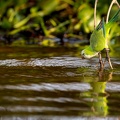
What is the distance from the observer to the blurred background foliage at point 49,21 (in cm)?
418

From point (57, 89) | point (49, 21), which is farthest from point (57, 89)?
point (49, 21)

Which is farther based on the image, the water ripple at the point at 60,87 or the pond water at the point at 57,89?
the water ripple at the point at 60,87

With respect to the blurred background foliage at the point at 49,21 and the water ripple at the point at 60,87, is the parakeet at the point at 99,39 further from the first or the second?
the blurred background foliage at the point at 49,21

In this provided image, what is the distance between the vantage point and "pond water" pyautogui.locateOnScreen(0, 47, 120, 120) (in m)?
1.53

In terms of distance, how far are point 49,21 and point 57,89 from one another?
2605 millimetres

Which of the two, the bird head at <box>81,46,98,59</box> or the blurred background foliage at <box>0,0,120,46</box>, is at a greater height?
the blurred background foliage at <box>0,0,120,46</box>

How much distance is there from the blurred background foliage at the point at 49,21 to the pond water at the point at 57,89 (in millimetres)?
1370

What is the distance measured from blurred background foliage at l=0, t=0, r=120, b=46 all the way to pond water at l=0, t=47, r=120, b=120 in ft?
4.49

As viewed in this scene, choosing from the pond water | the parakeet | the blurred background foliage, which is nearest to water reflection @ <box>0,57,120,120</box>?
the pond water

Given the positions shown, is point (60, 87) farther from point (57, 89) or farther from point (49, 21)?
point (49, 21)

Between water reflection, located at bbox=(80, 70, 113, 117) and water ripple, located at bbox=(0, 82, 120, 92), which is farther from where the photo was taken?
water ripple, located at bbox=(0, 82, 120, 92)

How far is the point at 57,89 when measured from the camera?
1890 millimetres

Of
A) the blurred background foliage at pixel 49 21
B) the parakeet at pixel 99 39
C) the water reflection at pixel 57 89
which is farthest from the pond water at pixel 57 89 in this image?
the blurred background foliage at pixel 49 21

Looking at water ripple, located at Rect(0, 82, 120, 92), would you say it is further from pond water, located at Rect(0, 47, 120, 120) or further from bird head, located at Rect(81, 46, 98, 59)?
bird head, located at Rect(81, 46, 98, 59)
